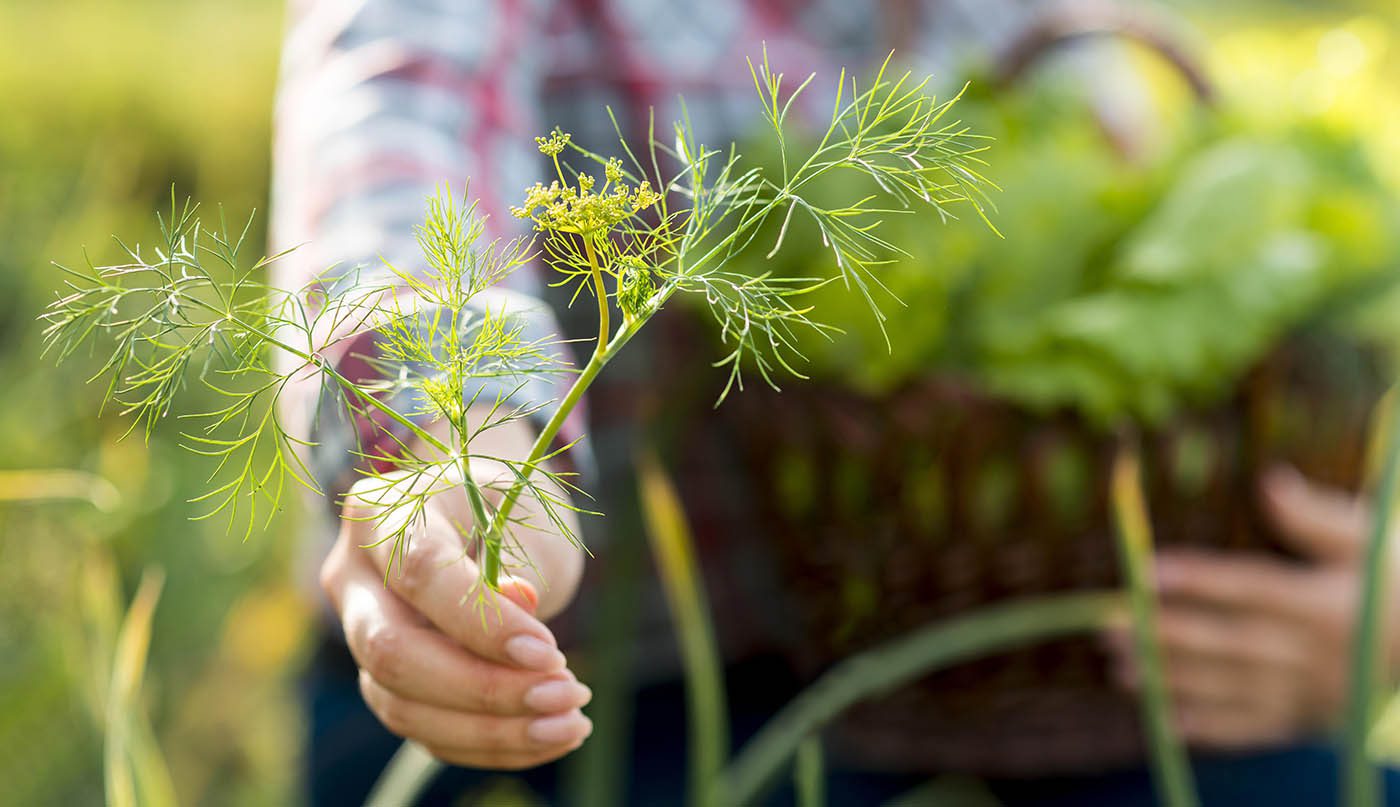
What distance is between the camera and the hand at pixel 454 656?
15 centimetres

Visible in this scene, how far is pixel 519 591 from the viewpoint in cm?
15

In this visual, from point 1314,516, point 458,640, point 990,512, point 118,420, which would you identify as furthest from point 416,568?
point 118,420

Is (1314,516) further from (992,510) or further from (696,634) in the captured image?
(696,634)

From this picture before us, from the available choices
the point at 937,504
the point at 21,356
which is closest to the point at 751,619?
the point at 937,504

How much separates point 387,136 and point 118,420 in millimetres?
433

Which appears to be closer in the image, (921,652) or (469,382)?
(469,382)

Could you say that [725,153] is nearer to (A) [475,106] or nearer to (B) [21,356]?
(A) [475,106]

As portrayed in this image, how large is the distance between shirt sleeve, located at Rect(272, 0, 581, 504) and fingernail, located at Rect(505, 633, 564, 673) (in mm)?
61

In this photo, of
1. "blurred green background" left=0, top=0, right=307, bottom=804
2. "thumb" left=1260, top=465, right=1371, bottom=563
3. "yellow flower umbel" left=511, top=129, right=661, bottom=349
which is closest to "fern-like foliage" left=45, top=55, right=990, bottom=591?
"yellow flower umbel" left=511, top=129, right=661, bottom=349

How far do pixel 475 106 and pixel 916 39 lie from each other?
8.9 inches

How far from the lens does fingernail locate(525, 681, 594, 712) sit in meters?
0.15

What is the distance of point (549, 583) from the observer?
0.17 meters

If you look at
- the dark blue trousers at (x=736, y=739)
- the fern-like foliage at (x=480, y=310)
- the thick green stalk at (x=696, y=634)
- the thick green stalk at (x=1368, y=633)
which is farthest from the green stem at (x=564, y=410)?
the dark blue trousers at (x=736, y=739)

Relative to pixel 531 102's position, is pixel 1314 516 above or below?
below
